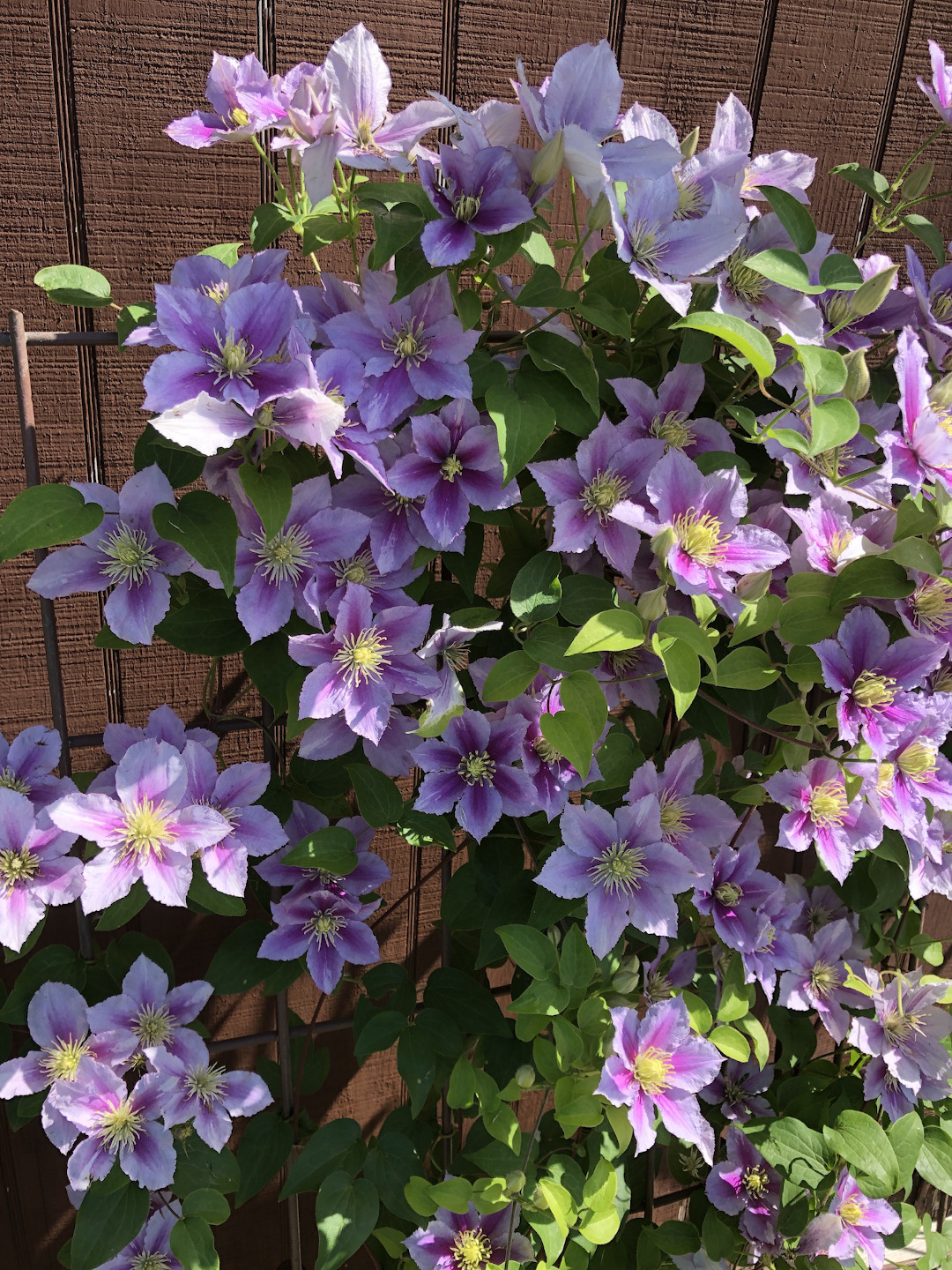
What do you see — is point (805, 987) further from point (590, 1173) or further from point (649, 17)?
point (649, 17)

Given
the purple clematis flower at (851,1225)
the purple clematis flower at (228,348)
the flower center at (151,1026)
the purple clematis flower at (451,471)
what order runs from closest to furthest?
the purple clematis flower at (228,348)
the purple clematis flower at (451,471)
the flower center at (151,1026)
the purple clematis flower at (851,1225)

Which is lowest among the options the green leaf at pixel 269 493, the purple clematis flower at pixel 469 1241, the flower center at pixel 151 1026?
the purple clematis flower at pixel 469 1241

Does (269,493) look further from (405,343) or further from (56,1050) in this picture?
(56,1050)

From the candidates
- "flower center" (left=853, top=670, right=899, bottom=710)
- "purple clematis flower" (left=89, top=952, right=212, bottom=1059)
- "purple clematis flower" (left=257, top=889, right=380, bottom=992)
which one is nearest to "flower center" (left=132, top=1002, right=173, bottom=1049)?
"purple clematis flower" (left=89, top=952, right=212, bottom=1059)

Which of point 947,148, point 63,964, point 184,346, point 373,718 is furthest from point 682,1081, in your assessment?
point 947,148

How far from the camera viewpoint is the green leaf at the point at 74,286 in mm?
769

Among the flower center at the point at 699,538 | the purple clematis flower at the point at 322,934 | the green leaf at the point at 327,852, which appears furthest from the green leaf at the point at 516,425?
the purple clematis flower at the point at 322,934

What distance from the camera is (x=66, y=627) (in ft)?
3.64

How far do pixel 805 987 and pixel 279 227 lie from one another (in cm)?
95

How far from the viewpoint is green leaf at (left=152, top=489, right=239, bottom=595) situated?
703 mm

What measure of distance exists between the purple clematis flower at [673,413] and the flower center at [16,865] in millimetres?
602

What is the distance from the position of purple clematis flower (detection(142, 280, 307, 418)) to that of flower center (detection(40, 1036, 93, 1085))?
0.55 meters

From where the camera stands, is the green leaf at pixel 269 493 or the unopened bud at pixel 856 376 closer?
the green leaf at pixel 269 493

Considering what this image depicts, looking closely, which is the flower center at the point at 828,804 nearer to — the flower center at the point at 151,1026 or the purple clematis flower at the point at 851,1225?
the purple clematis flower at the point at 851,1225
